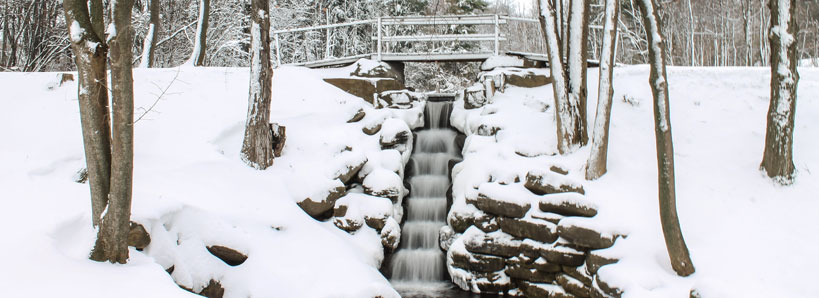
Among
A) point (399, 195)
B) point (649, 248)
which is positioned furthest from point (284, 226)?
point (649, 248)

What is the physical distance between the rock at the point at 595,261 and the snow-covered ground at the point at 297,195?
0.24m

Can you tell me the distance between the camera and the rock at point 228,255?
22.3 feet

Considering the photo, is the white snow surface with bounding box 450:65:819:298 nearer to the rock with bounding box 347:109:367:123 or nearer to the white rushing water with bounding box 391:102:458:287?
the white rushing water with bounding box 391:102:458:287

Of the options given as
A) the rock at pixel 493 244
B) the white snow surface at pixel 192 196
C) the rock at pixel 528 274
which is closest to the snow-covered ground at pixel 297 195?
the white snow surface at pixel 192 196

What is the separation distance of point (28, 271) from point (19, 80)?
342 inches

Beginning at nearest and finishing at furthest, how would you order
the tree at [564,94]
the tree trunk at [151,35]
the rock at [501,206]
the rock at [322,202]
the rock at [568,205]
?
the rock at [568,205] → the rock at [501,206] → the rock at [322,202] → the tree at [564,94] → the tree trunk at [151,35]

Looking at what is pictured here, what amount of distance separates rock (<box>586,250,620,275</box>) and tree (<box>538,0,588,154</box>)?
249 centimetres

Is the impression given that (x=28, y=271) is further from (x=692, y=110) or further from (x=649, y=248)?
(x=692, y=110)

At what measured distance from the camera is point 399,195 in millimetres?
9930

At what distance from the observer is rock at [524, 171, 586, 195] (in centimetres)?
811

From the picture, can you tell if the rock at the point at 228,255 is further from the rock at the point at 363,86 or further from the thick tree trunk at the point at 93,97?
the rock at the point at 363,86

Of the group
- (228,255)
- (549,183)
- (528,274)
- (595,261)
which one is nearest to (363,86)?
(549,183)

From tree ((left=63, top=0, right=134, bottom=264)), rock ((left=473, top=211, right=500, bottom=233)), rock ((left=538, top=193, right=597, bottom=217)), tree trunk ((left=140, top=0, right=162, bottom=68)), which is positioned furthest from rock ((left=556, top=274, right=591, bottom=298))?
tree trunk ((left=140, top=0, right=162, bottom=68))

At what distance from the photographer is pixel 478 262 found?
853cm
